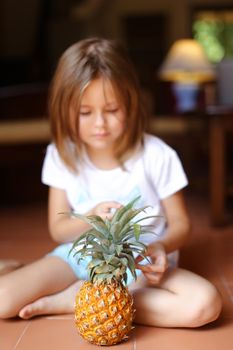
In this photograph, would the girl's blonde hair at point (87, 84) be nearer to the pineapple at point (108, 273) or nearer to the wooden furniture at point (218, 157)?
the pineapple at point (108, 273)

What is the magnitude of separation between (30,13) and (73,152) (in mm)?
5236

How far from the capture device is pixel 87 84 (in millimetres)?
1581

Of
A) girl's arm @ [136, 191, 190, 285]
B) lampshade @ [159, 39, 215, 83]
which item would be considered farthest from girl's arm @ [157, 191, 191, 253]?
lampshade @ [159, 39, 215, 83]

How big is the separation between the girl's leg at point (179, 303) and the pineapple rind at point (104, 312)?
156 mm

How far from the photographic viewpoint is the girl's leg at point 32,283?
151 centimetres

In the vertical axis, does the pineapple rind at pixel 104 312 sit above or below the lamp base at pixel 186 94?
above

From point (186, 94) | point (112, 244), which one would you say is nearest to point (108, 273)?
point (112, 244)

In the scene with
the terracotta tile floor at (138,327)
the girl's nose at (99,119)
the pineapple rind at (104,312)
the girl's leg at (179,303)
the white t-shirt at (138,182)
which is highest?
the girl's nose at (99,119)

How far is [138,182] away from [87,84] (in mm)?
350

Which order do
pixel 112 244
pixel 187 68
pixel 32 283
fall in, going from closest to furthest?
1. pixel 112 244
2. pixel 32 283
3. pixel 187 68

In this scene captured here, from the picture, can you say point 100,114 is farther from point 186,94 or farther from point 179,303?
point 186,94

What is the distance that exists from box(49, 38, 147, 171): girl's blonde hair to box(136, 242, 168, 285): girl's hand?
15.2 inches

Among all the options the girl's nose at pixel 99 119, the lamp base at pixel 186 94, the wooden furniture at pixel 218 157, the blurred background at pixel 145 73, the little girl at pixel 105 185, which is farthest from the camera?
the lamp base at pixel 186 94

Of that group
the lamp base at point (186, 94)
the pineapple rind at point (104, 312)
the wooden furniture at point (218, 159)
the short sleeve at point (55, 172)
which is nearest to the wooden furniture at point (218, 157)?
the wooden furniture at point (218, 159)
